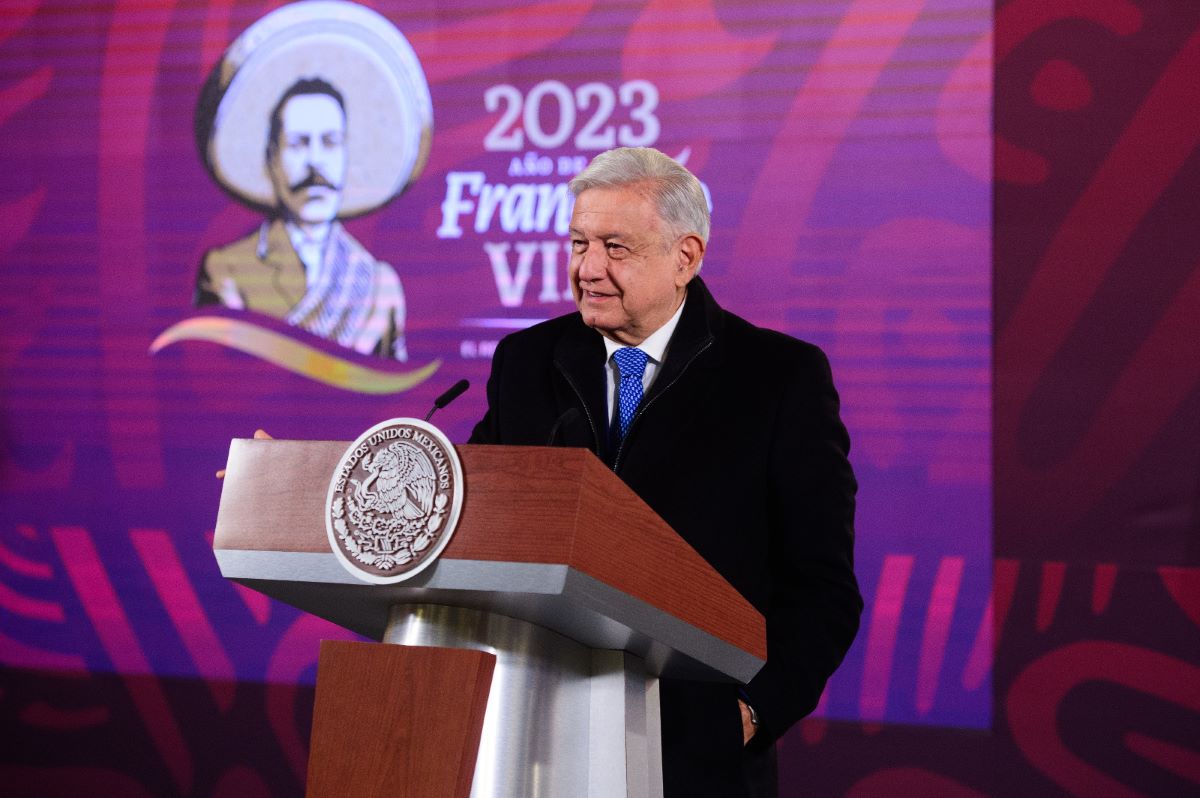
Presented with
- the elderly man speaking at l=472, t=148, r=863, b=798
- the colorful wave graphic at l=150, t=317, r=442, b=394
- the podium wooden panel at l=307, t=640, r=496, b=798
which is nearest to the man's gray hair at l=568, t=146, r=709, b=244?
the elderly man speaking at l=472, t=148, r=863, b=798

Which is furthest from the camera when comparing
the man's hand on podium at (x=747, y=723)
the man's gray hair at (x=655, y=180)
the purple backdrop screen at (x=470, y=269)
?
the purple backdrop screen at (x=470, y=269)

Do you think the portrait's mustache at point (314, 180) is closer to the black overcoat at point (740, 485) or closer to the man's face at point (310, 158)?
the man's face at point (310, 158)

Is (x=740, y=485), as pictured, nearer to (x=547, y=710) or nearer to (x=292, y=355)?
(x=547, y=710)

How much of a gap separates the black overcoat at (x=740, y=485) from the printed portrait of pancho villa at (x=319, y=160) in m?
1.85

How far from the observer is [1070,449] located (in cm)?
312

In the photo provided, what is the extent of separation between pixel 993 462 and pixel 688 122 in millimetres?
1168

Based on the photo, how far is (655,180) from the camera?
1.71 meters

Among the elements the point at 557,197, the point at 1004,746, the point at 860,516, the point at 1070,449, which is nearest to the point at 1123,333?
the point at 1070,449

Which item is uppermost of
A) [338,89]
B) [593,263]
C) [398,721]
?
[338,89]

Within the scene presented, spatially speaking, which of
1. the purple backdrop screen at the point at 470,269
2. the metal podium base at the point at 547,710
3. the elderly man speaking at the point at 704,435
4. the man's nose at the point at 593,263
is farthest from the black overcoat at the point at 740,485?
the purple backdrop screen at the point at 470,269

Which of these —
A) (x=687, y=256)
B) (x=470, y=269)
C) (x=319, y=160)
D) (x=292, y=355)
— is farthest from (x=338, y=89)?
(x=687, y=256)

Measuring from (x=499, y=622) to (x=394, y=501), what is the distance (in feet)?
0.55

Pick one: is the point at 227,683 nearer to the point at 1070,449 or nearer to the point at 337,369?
the point at 337,369

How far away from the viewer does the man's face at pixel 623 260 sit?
1690 millimetres
